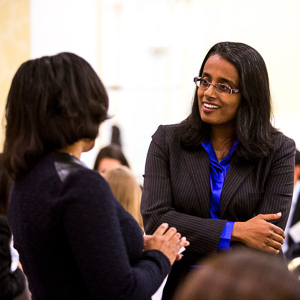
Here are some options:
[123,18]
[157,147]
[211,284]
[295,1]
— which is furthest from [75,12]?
[211,284]

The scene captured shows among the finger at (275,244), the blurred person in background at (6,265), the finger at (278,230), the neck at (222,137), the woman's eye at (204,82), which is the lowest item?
the blurred person in background at (6,265)

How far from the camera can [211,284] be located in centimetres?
85

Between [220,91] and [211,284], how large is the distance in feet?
4.10

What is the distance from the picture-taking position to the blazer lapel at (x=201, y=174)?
1892mm

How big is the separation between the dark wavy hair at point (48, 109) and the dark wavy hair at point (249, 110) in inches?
28.3

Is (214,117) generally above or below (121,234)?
above

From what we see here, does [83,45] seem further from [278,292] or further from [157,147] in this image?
[278,292]

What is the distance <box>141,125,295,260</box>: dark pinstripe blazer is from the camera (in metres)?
1.85

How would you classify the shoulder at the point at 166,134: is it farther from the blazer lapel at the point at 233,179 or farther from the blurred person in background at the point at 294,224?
the blurred person in background at the point at 294,224

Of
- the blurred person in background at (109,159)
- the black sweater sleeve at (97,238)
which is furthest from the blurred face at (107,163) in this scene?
the black sweater sleeve at (97,238)

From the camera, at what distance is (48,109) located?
1374 millimetres

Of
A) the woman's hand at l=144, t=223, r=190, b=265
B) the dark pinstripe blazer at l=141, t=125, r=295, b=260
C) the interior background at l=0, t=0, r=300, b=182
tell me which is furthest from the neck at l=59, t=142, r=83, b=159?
the interior background at l=0, t=0, r=300, b=182

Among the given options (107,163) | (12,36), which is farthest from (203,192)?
(12,36)

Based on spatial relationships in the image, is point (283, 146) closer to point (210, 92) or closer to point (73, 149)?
point (210, 92)
